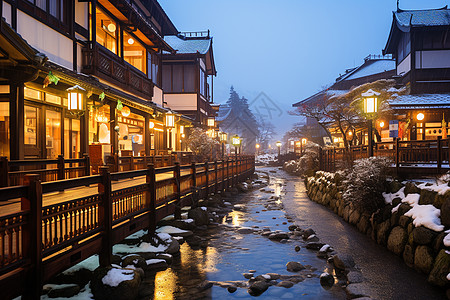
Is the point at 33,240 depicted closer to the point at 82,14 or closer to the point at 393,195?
the point at 393,195

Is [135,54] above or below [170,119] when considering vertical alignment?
above

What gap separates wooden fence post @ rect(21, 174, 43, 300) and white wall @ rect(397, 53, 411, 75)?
1093 inches

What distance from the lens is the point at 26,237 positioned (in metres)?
4.77

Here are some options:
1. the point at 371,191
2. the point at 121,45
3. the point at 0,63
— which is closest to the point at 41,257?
the point at 0,63

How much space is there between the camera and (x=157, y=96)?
24281mm

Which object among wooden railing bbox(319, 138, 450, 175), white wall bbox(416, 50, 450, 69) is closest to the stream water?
wooden railing bbox(319, 138, 450, 175)

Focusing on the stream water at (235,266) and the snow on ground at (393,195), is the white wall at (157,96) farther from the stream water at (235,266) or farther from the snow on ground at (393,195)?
the snow on ground at (393,195)

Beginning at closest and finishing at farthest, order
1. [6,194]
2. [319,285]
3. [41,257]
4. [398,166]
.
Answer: [6,194] → [41,257] → [319,285] → [398,166]

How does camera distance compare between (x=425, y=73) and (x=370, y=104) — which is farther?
(x=425, y=73)

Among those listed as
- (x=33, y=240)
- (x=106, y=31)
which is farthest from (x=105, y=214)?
(x=106, y=31)

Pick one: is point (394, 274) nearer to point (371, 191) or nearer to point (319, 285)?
point (319, 285)

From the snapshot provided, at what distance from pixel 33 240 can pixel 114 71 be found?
1285 centimetres

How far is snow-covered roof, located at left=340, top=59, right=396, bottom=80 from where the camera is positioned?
150 feet

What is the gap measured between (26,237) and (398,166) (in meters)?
12.2
